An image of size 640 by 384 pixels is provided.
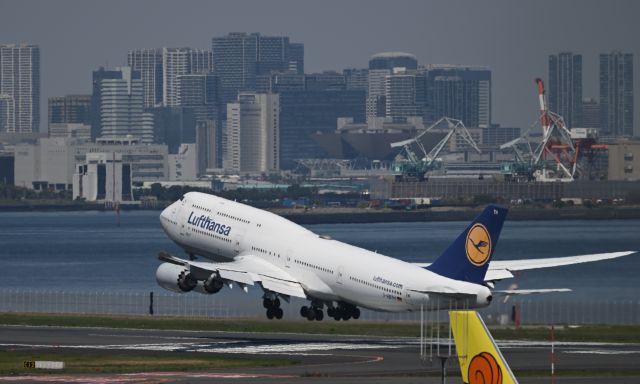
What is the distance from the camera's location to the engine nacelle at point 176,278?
83.8 metres

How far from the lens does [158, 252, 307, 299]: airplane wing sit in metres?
82.4

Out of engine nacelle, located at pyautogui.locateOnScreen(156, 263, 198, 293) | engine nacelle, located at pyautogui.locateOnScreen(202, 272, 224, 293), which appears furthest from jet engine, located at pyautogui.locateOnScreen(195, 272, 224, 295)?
engine nacelle, located at pyautogui.locateOnScreen(156, 263, 198, 293)

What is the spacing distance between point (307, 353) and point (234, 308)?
46.1 m

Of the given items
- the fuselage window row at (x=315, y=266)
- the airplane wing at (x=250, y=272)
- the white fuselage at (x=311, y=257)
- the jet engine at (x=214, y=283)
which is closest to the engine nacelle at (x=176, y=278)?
the airplane wing at (x=250, y=272)

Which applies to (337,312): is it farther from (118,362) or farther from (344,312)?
(118,362)

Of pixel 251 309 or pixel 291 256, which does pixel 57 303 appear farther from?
pixel 291 256

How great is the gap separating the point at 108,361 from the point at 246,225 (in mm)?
18537

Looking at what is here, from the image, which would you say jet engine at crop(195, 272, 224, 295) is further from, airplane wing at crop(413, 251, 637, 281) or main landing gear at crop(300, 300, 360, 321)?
airplane wing at crop(413, 251, 637, 281)

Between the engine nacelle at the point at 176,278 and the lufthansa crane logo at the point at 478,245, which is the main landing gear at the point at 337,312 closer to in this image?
the engine nacelle at the point at 176,278

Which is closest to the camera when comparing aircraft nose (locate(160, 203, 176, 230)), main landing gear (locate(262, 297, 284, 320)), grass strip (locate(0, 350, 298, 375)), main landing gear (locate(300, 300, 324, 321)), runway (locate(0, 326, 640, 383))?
runway (locate(0, 326, 640, 383))

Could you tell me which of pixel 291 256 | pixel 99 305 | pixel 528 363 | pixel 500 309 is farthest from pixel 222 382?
pixel 99 305

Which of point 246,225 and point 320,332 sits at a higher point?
point 246,225

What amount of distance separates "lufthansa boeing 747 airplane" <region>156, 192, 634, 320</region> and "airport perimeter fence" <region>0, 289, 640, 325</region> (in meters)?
14.9

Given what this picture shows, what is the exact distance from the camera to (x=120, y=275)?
186000 millimetres
